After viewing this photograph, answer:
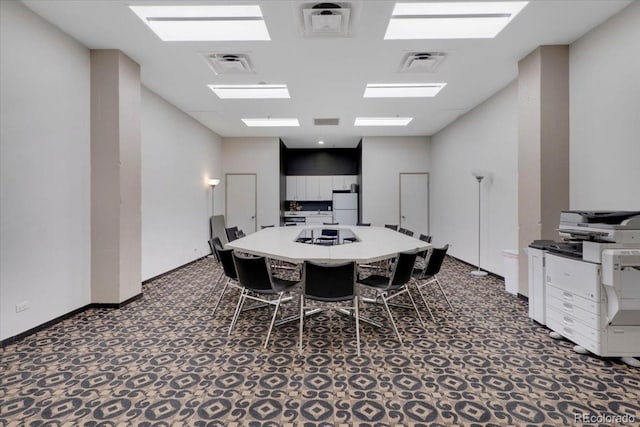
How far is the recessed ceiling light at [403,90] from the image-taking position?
5180mm

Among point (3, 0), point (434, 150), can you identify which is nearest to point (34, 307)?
point (3, 0)

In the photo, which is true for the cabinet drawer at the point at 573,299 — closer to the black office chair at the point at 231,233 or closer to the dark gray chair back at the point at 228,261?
the dark gray chair back at the point at 228,261

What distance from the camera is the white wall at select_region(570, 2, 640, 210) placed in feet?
9.78

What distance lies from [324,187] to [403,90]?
16.7ft

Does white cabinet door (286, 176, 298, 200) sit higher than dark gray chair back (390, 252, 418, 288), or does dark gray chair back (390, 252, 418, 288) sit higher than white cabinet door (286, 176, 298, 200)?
white cabinet door (286, 176, 298, 200)

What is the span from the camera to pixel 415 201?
887cm

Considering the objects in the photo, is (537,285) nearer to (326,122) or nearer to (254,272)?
(254,272)

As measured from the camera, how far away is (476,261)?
625cm

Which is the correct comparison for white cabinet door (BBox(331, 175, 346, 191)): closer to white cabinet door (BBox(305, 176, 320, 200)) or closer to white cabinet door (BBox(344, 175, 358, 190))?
white cabinet door (BBox(344, 175, 358, 190))

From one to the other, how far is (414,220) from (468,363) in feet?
21.8

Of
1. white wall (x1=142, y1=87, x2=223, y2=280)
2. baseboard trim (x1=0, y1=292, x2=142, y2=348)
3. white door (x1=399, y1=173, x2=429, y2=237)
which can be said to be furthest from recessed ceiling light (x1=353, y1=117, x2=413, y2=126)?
baseboard trim (x1=0, y1=292, x2=142, y2=348)

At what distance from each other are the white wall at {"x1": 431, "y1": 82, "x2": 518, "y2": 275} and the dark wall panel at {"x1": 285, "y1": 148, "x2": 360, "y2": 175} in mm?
2986

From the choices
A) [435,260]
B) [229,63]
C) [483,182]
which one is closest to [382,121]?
[483,182]

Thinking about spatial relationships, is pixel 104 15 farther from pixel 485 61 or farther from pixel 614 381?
pixel 614 381
